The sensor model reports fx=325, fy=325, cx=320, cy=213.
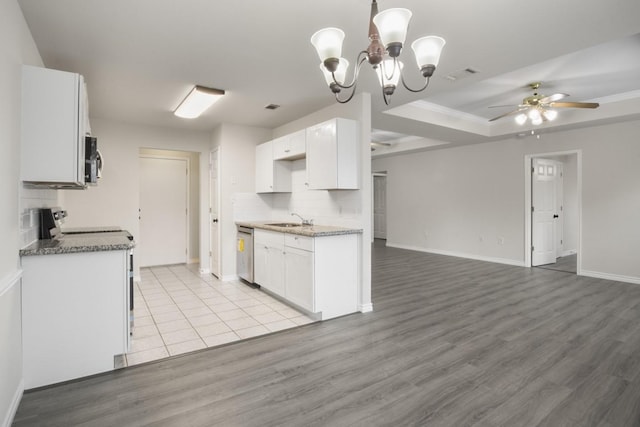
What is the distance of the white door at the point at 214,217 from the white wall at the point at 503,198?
499 cm

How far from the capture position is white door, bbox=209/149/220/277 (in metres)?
5.43

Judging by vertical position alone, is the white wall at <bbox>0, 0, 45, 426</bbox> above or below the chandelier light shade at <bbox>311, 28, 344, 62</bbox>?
below

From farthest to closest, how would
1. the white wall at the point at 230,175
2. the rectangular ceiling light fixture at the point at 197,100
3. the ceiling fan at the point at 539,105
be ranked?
1. the white wall at the point at 230,175
2. the ceiling fan at the point at 539,105
3. the rectangular ceiling light fixture at the point at 197,100

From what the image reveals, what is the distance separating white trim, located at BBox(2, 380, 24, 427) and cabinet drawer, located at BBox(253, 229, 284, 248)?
2.50 meters

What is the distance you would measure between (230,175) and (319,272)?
2619 mm

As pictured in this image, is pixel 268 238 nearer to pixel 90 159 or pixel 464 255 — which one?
pixel 90 159

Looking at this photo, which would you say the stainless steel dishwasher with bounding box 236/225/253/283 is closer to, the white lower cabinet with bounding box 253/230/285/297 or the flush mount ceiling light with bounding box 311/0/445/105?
the white lower cabinet with bounding box 253/230/285/297

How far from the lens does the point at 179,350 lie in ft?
9.05

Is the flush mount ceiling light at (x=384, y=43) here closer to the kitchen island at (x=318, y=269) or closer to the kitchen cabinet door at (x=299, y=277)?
the kitchen island at (x=318, y=269)

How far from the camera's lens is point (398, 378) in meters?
2.30

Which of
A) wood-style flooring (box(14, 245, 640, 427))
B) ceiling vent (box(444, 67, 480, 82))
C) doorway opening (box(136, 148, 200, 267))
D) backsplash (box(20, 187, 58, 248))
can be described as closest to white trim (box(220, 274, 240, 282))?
doorway opening (box(136, 148, 200, 267))

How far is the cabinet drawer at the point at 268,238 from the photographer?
4039 millimetres

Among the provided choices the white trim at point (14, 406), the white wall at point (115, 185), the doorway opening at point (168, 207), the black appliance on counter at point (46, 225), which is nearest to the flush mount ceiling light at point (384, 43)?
the white trim at point (14, 406)

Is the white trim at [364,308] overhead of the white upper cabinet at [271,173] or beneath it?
beneath
